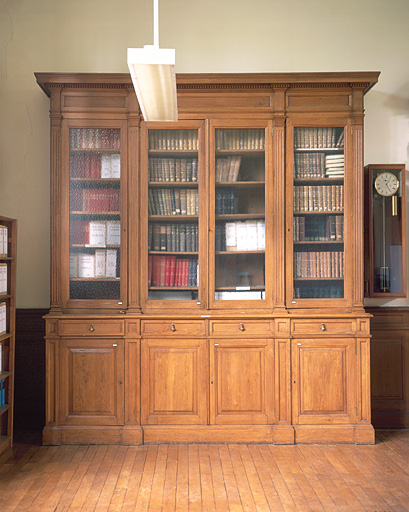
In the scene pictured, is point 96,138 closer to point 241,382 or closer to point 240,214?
point 240,214

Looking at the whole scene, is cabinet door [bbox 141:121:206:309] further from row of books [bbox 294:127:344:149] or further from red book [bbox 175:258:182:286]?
row of books [bbox 294:127:344:149]

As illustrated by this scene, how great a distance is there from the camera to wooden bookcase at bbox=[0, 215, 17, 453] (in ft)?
12.2

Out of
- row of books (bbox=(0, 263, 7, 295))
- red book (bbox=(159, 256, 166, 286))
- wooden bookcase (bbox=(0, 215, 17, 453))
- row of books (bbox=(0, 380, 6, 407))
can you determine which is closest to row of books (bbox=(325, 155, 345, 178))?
red book (bbox=(159, 256, 166, 286))

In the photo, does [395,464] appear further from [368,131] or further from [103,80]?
[103,80]

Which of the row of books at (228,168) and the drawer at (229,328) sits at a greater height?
the row of books at (228,168)

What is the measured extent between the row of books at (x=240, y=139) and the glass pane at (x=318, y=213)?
0.31 meters

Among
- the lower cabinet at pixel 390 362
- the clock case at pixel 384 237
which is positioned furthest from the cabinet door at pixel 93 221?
the lower cabinet at pixel 390 362

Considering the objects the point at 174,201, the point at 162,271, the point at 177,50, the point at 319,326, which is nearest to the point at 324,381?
the point at 319,326

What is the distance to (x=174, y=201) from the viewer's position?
159 inches

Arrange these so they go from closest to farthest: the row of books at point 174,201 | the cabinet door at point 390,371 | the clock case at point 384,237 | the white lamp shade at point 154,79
→ the white lamp shade at point 154,79, the row of books at point 174,201, the clock case at point 384,237, the cabinet door at point 390,371

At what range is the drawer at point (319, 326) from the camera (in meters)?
3.97

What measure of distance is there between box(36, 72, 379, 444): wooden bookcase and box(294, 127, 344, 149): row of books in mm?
12

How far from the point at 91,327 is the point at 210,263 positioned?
3.57 ft

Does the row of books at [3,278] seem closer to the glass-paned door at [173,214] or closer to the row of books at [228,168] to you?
the glass-paned door at [173,214]
